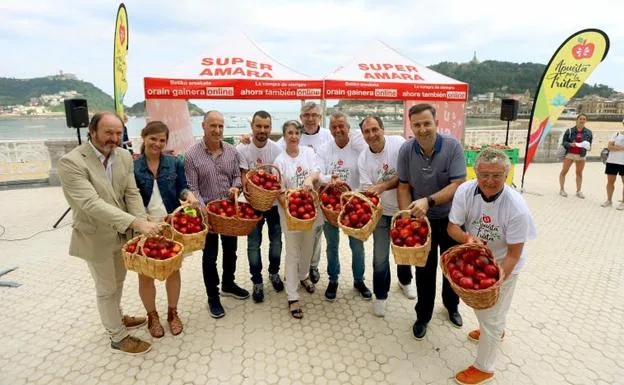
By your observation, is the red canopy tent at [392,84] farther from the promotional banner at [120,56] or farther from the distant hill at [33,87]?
the distant hill at [33,87]

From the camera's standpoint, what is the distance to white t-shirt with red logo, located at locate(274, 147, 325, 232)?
3.48 meters

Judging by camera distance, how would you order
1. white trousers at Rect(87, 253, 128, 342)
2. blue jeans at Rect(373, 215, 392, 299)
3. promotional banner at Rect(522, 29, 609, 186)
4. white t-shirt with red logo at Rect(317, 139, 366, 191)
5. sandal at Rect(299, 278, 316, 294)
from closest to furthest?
white trousers at Rect(87, 253, 128, 342)
blue jeans at Rect(373, 215, 392, 299)
white t-shirt with red logo at Rect(317, 139, 366, 191)
sandal at Rect(299, 278, 316, 294)
promotional banner at Rect(522, 29, 609, 186)

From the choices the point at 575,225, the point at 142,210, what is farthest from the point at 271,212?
the point at 575,225

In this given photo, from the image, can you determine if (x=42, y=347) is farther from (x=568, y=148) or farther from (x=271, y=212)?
(x=568, y=148)

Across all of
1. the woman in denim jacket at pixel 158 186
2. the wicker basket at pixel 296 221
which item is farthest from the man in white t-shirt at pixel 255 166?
the woman in denim jacket at pixel 158 186

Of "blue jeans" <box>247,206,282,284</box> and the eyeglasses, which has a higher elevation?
the eyeglasses

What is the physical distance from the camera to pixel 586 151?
7918 mm

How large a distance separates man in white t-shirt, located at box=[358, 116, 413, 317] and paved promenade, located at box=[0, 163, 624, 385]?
712mm

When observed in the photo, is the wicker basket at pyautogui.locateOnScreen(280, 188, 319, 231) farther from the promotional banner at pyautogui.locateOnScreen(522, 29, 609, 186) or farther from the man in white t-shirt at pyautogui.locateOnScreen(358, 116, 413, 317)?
the promotional banner at pyautogui.locateOnScreen(522, 29, 609, 186)

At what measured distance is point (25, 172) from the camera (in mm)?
9820

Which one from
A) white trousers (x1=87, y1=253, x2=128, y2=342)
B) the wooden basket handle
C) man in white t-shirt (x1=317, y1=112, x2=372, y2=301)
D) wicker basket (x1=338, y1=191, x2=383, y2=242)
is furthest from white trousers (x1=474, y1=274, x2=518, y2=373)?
white trousers (x1=87, y1=253, x2=128, y2=342)

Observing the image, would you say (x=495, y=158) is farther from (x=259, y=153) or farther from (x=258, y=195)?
(x=259, y=153)

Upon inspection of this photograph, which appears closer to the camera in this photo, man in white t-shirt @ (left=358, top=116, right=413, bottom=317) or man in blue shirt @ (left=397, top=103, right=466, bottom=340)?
man in blue shirt @ (left=397, top=103, right=466, bottom=340)

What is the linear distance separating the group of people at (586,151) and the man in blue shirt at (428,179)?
6424mm
